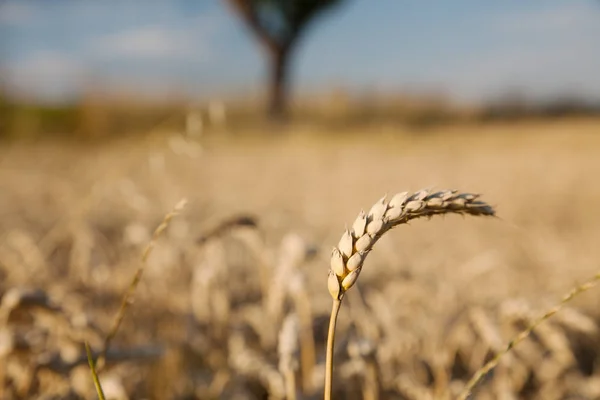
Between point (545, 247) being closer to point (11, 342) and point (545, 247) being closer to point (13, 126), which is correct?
point (11, 342)

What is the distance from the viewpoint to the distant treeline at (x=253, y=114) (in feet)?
33.1

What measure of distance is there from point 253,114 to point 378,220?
16.2 meters

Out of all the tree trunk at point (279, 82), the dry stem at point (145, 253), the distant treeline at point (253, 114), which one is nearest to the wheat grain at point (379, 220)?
the dry stem at point (145, 253)

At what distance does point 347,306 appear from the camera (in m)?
1.13

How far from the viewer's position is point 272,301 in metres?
1.22

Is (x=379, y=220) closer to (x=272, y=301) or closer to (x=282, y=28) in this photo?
(x=272, y=301)

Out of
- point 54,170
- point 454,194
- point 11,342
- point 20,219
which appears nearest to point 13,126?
point 54,170

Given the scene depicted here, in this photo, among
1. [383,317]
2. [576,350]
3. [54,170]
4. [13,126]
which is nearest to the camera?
[383,317]

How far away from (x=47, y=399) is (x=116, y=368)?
21cm

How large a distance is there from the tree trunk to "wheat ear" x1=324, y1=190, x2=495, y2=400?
16642 millimetres

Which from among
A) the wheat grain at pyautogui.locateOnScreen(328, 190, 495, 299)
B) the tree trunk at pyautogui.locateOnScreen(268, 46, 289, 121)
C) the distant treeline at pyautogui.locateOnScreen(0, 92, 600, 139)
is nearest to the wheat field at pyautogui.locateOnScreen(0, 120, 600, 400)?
the wheat grain at pyautogui.locateOnScreen(328, 190, 495, 299)

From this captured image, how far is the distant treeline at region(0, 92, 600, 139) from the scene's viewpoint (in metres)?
10.1

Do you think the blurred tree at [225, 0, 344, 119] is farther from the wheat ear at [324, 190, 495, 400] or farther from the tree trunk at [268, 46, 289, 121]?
the wheat ear at [324, 190, 495, 400]

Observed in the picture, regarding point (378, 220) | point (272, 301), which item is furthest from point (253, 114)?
point (378, 220)
